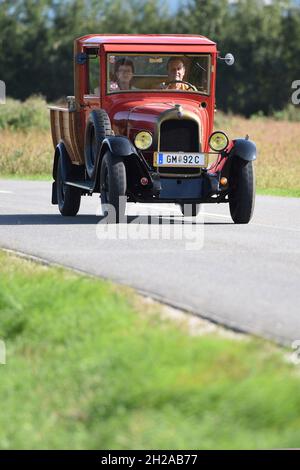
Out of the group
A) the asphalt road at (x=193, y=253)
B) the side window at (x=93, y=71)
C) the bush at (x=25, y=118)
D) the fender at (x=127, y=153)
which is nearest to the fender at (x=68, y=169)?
the asphalt road at (x=193, y=253)

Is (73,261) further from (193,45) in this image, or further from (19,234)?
(193,45)

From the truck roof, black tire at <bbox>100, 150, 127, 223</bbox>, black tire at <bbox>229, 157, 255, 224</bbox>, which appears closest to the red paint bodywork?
the truck roof

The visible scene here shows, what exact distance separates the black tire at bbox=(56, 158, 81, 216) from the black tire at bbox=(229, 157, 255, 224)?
2.29 metres

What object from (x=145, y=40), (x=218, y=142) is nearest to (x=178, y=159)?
(x=218, y=142)

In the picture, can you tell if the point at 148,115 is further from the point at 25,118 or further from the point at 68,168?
the point at 25,118

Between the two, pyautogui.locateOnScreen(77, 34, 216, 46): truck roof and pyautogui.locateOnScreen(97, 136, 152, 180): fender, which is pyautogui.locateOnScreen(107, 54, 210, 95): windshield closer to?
pyautogui.locateOnScreen(77, 34, 216, 46): truck roof

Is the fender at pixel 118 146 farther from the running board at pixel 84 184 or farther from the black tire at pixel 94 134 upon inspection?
the running board at pixel 84 184

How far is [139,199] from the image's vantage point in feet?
53.9

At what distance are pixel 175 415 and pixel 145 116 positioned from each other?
428 inches

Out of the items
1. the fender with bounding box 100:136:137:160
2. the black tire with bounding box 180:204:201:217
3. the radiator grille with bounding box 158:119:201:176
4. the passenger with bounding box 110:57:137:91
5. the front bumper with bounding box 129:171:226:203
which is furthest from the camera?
the black tire with bounding box 180:204:201:217

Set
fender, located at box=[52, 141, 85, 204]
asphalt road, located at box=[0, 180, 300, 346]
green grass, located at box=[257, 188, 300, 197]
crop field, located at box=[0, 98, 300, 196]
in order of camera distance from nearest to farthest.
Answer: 1. asphalt road, located at box=[0, 180, 300, 346]
2. fender, located at box=[52, 141, 85, 204]
3. green grass, located at box=[257, 188, 300, 197]
4. crop field, located at box=[0, 98, 300, 196]

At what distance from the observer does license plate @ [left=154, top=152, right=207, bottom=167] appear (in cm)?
1631

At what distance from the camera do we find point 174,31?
109m

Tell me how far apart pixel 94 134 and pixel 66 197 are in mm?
1503
